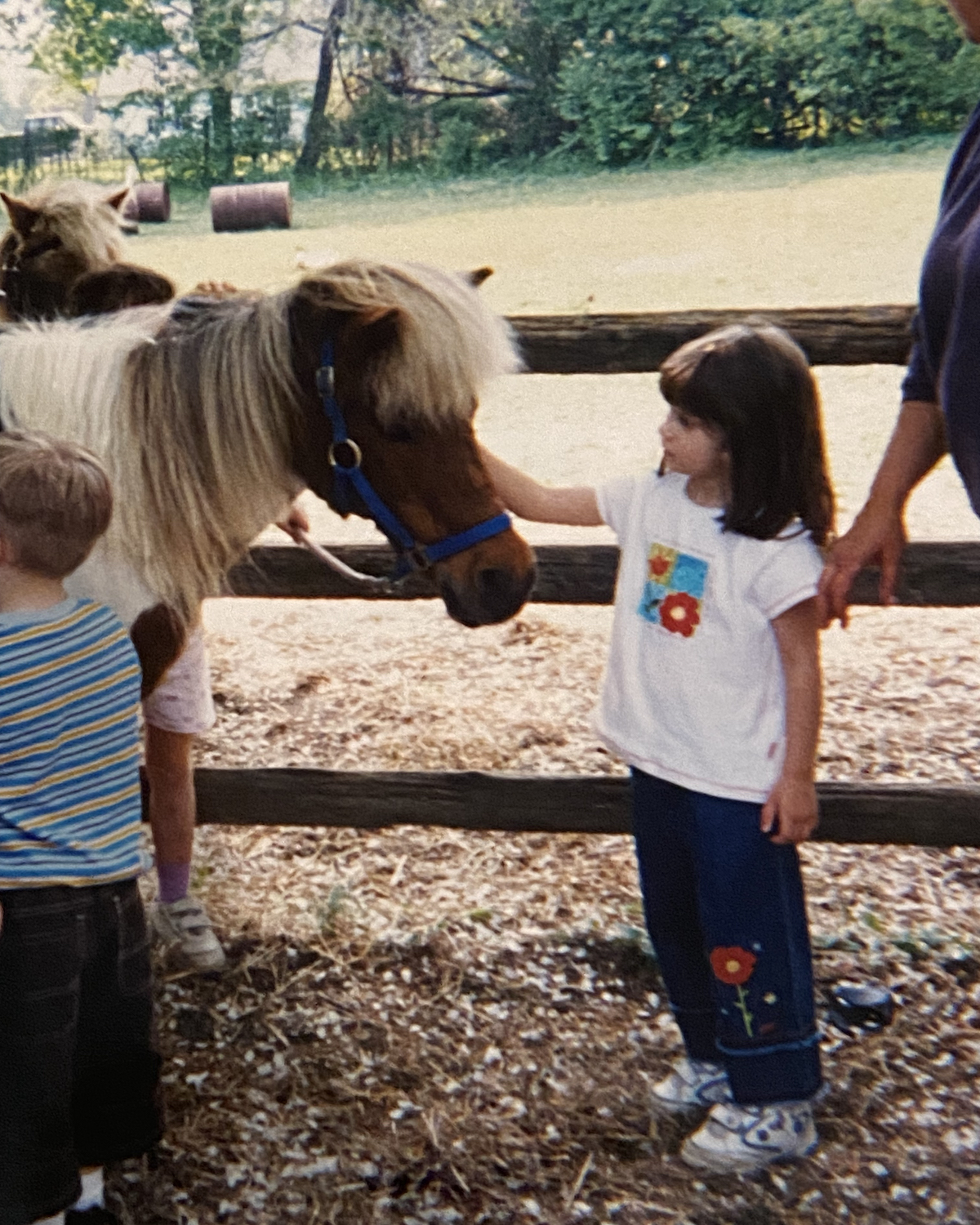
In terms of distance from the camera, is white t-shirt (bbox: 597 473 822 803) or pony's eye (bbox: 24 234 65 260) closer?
white t-shirt (bbox: 597 473 822 803)

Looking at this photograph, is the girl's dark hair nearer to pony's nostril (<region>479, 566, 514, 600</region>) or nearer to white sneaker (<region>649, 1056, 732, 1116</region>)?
pony's nostril (<region>479, 566, 514, 600</region>)

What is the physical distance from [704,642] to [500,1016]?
3.39 ft

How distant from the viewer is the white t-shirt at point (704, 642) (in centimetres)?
166

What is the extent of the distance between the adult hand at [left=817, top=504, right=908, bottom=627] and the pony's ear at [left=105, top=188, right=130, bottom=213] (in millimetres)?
2285

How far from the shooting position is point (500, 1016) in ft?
7.66

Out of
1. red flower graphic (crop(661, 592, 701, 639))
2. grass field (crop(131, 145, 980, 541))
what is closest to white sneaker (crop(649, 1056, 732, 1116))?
red flower graphic (crop(661, 592, 701, 639))

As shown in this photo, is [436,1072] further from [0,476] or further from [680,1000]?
[0,476]

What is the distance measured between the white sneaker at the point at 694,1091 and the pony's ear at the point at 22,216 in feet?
7.86

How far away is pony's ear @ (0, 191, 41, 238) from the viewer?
9.29ft

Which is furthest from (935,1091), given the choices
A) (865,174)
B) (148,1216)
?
(865,174)

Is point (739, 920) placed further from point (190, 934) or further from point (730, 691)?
point (190, 934)

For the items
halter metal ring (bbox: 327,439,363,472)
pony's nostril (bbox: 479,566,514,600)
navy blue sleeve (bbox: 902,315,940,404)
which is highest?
navy blue sleeve (bbox: 902,315,940,404)

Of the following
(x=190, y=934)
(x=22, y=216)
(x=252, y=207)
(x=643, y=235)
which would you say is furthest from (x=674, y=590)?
(x=643, y=235)

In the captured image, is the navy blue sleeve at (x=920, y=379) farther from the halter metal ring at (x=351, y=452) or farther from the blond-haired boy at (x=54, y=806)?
the blond-haired boy at (x=54, y=806)
